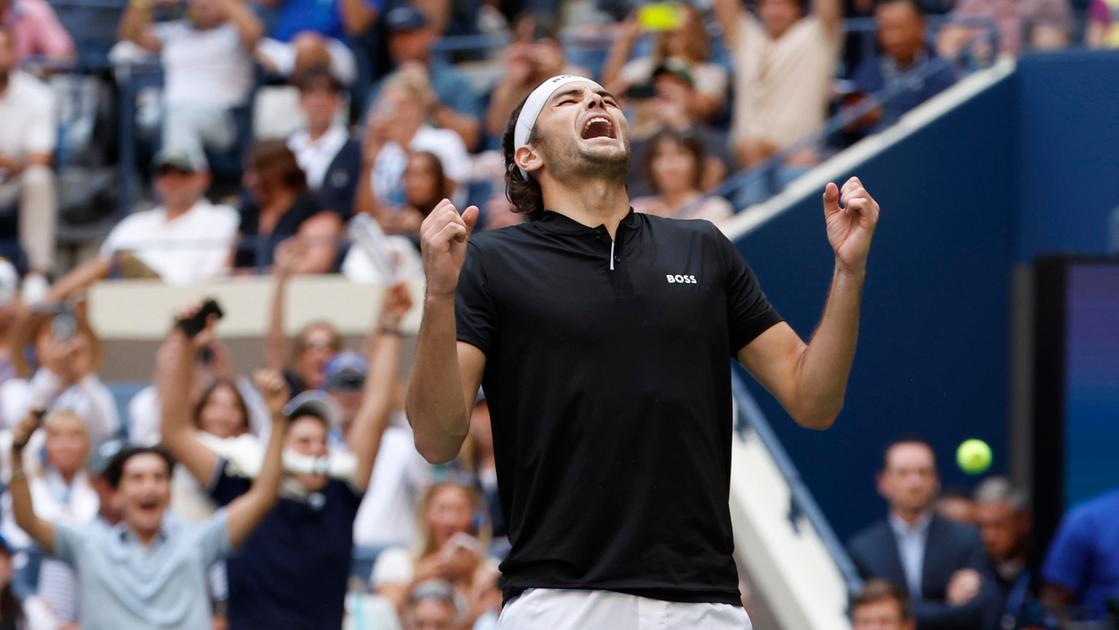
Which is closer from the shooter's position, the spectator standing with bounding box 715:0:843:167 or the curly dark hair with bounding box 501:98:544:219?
the curly dark hair with bounding box 501:98:544:219

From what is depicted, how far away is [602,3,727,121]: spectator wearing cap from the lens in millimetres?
10852

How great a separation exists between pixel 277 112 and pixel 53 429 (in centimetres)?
404

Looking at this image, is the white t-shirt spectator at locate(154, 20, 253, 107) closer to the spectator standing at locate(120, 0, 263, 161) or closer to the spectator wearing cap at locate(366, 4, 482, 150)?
the spectator standing at locate(120, 0, 263, 161)

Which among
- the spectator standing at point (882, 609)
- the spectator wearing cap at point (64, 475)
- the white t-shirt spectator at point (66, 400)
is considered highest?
the white t-shirt spectator at point (66, 400)

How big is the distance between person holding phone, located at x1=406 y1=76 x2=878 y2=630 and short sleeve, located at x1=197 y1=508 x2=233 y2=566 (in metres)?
3.32

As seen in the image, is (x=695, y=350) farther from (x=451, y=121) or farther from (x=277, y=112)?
(x=277, y=112)

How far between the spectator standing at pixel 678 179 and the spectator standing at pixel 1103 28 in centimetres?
194

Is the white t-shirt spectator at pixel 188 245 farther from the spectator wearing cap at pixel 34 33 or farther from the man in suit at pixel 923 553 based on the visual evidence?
Answer: the man in suit at pixel 923 553

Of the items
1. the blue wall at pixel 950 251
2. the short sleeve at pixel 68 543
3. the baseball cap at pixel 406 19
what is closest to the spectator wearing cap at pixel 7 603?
the short sleeve at pixel 68 543

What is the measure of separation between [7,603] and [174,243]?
4.04 meters

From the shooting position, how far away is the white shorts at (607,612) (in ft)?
12.6

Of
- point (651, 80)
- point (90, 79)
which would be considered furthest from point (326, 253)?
point (90, 79)

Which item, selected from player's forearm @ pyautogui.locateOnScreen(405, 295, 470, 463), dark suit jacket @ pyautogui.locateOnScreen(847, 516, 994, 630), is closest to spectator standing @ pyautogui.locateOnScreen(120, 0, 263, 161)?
dark suit jacket @ pyautogui.locateOnScreen(847, 516, 994, 630)

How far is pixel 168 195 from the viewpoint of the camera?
37.1 feet
